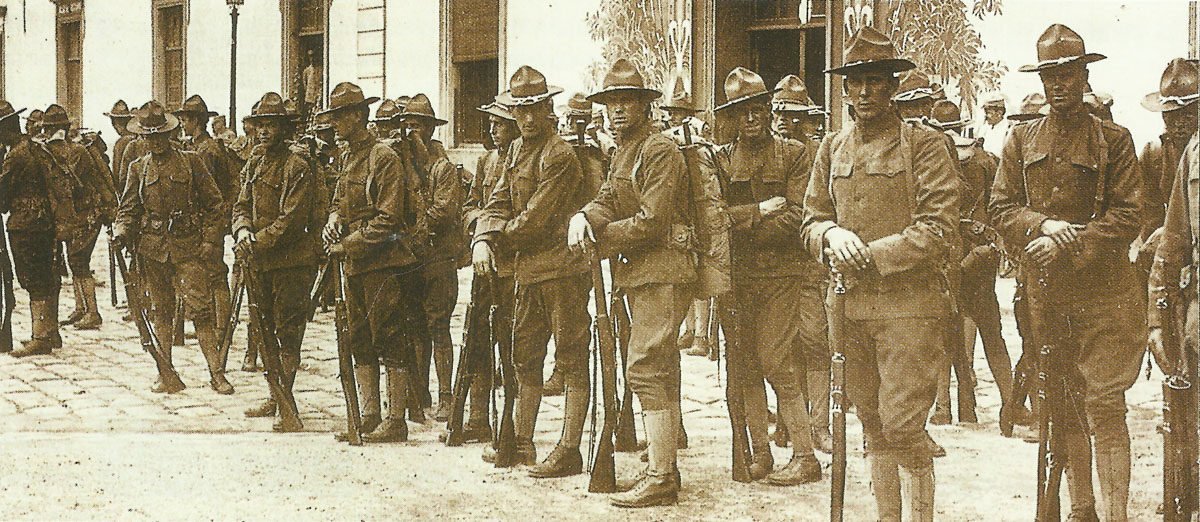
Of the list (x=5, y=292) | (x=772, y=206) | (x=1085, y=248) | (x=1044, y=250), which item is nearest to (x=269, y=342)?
(x=772, y=206)

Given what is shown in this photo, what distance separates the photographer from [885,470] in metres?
4.59

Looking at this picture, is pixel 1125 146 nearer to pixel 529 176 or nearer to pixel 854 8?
pixel 529 176

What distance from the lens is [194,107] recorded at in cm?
1050

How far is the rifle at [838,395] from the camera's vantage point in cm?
446

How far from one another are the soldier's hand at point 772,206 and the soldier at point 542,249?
884mm

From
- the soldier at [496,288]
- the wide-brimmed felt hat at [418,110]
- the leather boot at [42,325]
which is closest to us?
the soldier at [496,288]

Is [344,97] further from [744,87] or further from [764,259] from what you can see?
[764,259]

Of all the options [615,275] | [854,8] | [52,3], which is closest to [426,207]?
[615,275]

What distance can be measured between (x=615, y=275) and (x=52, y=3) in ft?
24.6

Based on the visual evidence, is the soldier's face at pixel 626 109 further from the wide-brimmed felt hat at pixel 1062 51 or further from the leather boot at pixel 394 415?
the leather boot at pixel 394 415

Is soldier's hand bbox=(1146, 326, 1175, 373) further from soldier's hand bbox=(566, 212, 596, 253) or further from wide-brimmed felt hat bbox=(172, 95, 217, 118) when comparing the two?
wide-brimmed felt hat bbox=(172, 95, 217, 118)

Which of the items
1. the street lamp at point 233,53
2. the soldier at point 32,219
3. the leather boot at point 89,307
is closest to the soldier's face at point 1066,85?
the street lamp at point 233,53

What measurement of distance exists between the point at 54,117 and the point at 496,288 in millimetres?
5566

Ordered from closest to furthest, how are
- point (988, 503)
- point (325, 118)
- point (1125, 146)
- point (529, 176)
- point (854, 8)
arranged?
point (1125, 146), point (988, 503), point (529, 176), point (325, 118), point (854, 8)
